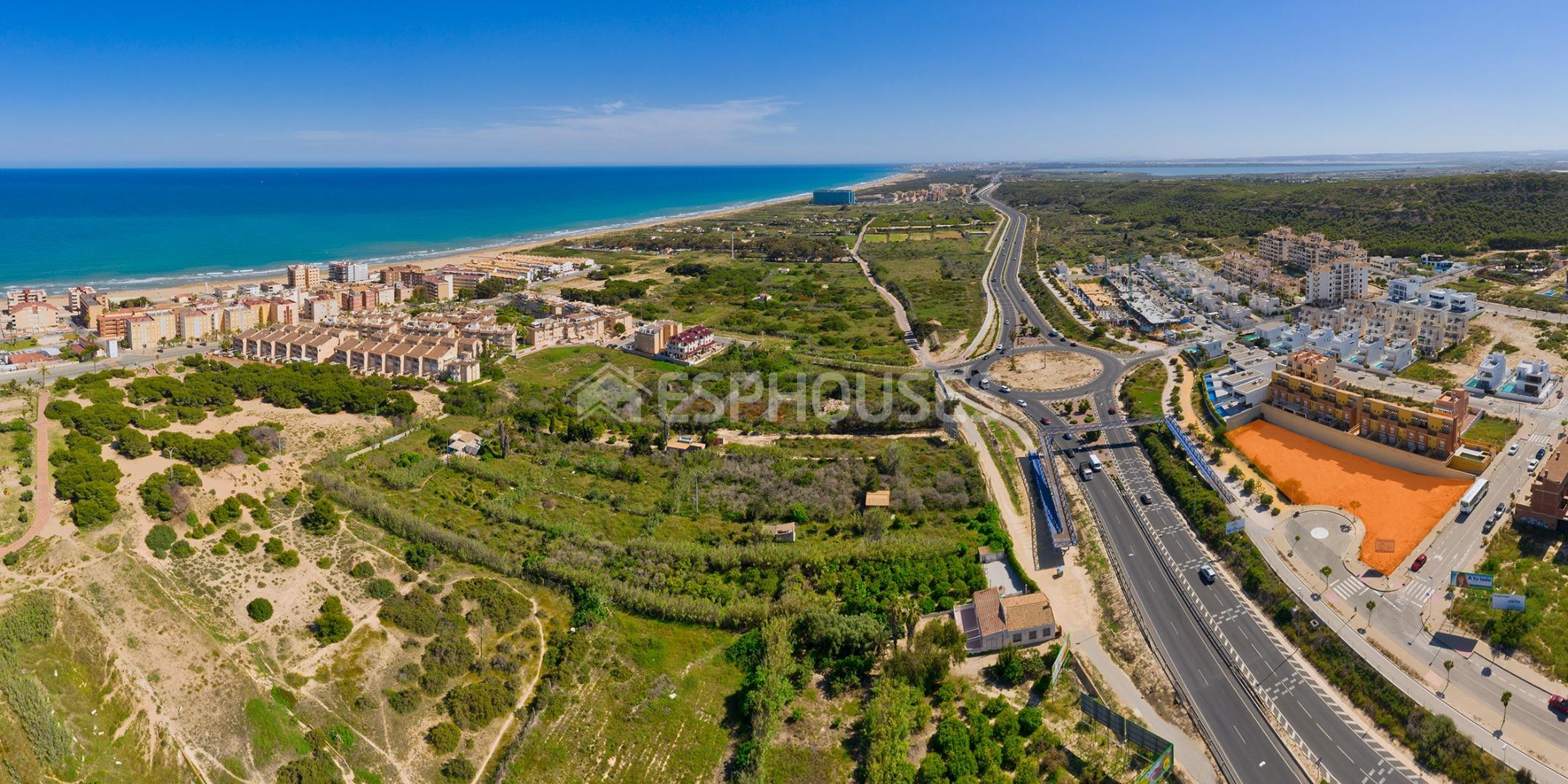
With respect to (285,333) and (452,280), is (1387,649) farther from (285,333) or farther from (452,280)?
(452,280)

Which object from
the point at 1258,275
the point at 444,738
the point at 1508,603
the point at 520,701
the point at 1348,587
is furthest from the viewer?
the point at 1258,275

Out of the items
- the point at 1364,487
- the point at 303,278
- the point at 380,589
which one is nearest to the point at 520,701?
the point at 380,589

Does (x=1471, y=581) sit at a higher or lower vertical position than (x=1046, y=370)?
lower

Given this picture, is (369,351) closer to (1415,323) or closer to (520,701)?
(520,701)

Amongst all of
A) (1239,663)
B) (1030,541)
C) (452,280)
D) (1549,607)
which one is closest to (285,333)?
(452,280)

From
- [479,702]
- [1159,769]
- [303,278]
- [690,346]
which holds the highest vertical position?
[303,278]

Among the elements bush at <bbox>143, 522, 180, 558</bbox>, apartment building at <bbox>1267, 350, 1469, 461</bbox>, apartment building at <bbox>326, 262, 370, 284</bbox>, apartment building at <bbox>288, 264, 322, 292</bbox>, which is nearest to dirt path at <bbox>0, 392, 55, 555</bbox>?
bush at <bbox>143, 522, 180, 558</bbox>

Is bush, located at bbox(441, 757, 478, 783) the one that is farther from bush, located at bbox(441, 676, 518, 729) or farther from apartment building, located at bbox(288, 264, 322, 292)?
apartment building, located at bbox(288, 264, 322, 292)

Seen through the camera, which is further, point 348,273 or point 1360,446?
point 348,273
